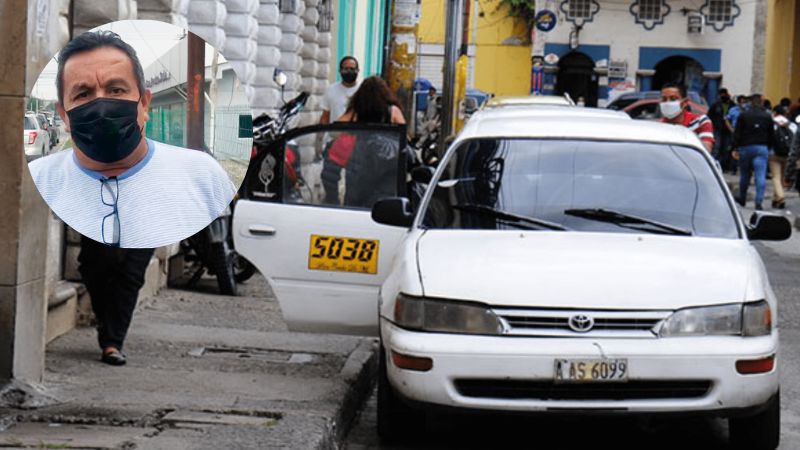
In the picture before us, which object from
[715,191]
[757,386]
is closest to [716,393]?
[757,386]

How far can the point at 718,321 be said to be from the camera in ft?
21.9

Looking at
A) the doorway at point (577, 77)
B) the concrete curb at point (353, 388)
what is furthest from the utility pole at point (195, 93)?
the doorway at point (577, 77)

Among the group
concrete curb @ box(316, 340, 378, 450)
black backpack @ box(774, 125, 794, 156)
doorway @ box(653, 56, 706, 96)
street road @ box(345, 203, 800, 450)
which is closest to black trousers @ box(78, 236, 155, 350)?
concrete curb @ box(316, 340, 378, 450)

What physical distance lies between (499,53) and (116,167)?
53861mm

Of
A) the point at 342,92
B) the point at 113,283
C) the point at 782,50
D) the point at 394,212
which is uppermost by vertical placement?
the point at 782,50

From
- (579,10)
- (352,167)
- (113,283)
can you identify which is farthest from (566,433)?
(579,10)

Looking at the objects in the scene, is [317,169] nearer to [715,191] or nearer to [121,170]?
[715,191]

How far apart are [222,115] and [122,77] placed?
392mm

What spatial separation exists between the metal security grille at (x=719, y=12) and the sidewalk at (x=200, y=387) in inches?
1609

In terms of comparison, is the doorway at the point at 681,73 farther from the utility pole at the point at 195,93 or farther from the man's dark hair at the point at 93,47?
the man's dark hair at the point at 93,47

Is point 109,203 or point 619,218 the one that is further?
point 619,218

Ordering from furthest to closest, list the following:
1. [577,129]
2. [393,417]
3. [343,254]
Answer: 1. [343,254]
2. [577,129]
3. [393,417]

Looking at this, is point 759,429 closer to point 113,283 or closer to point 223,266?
point 113,283

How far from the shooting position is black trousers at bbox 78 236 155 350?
26.9 feet
